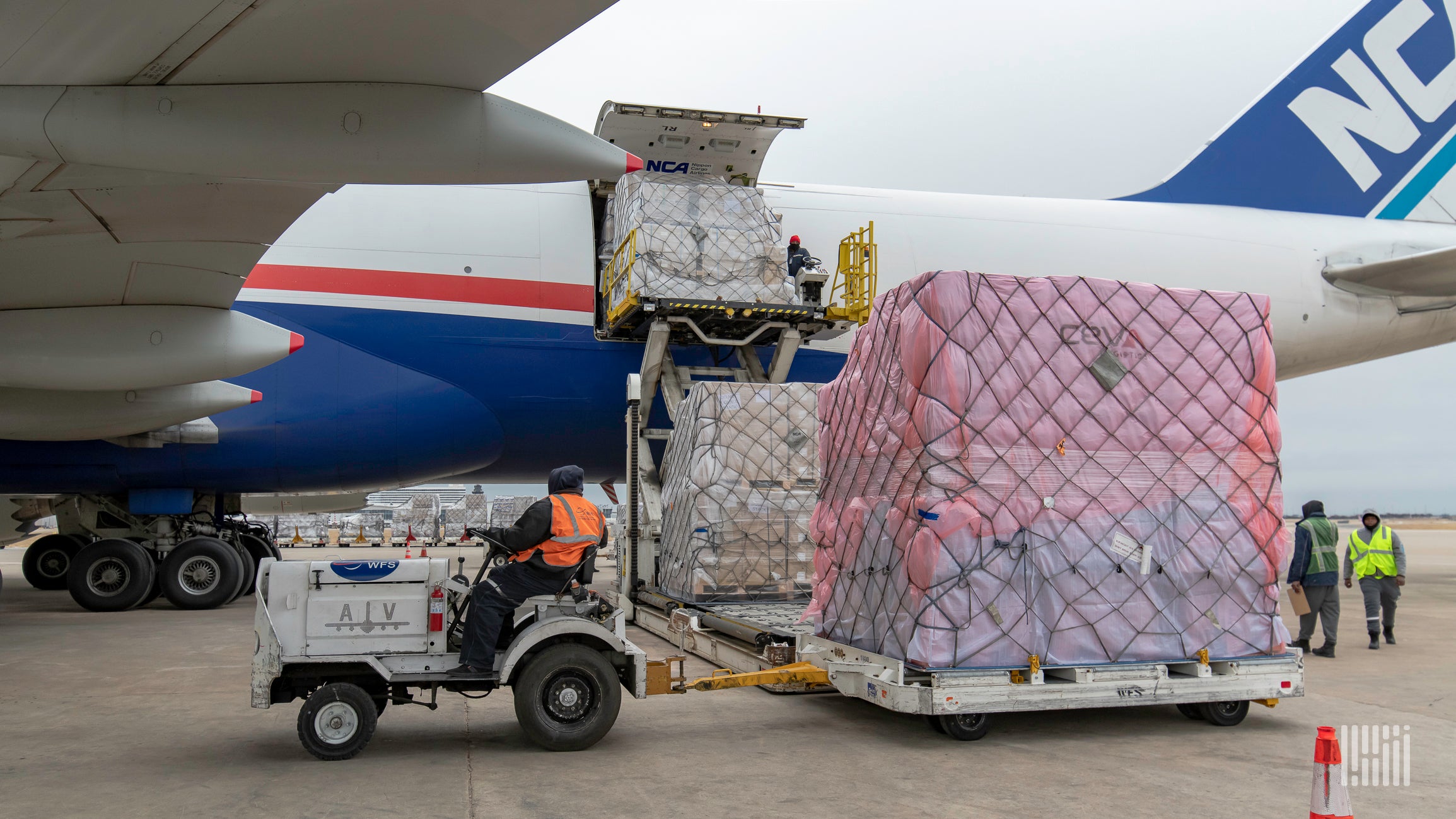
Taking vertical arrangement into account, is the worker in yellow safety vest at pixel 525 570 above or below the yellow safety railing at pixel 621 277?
below

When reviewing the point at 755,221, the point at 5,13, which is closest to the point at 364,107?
the point at 5,13

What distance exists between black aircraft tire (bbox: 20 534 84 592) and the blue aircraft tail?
64.1 ft

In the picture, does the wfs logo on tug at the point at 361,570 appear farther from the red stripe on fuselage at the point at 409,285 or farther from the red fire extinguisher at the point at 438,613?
the red stripe on fuselage at the point at 409,285

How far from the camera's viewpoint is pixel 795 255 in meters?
13.2

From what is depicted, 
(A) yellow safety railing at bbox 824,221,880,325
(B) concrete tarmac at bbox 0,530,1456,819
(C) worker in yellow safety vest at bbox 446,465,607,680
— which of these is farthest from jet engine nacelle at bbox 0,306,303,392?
(A) yellow safety railing at bbox 824,221,880,325

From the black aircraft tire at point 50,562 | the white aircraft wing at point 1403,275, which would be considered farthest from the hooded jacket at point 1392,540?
the black aircraft tire at point 50,562

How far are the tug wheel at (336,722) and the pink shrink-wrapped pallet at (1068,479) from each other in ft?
10.3

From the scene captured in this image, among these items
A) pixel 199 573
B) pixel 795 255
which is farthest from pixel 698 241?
pixel 199 573

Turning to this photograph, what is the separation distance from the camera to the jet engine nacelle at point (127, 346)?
8.30m

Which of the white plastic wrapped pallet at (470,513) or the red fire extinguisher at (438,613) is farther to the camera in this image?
the white plastic wrapped pallet at (470,513)

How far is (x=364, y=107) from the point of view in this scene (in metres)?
4.42

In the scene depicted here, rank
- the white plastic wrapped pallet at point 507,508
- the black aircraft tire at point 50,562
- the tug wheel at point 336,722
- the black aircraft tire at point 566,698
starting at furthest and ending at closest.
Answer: the white plastic wrapped pallet at point 507,508 → the black aircraft tire at point 50,562 → the black aircraft tire at point 566,698 → the tug wheel at point 336,722

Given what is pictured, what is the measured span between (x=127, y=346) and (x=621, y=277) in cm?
549

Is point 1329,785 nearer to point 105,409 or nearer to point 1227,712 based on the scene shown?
point 1227,712
